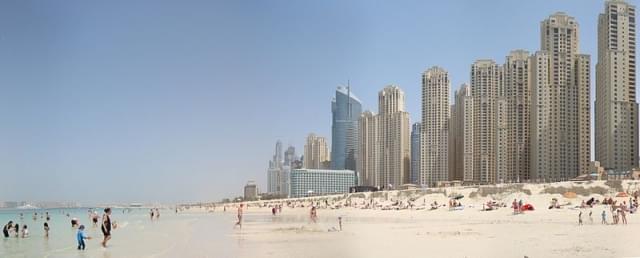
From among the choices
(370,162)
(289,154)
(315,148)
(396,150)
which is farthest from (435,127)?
(289,154)

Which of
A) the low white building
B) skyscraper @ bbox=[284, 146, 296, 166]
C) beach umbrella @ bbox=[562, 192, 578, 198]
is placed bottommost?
the low white building

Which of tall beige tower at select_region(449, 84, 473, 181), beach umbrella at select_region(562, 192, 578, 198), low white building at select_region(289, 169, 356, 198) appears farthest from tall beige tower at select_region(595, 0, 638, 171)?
low white building at select_region(289, 169, 356, 198)

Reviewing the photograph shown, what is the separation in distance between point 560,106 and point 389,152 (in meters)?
23.8

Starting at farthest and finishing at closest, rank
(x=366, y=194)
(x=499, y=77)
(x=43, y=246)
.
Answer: (x=499, y=77) < (x=366, y=194) < (x=43, y=246)

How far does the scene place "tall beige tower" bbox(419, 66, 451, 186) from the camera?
74.8 meters

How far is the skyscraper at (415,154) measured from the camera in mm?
77719

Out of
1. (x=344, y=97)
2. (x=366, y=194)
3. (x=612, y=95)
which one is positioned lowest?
(x=366, y=194)

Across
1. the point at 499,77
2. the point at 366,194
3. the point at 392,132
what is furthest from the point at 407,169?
the point at 366,194

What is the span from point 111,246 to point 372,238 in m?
6.89

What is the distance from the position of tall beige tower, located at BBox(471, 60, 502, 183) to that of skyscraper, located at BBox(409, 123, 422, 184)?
9.61 metres

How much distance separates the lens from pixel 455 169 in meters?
73.4

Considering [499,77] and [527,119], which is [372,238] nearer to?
[527,119]

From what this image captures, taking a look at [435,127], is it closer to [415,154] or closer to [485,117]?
[415,154]

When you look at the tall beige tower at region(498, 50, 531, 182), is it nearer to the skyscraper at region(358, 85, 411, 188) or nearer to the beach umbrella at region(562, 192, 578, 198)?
the skyscraper at region(358, 85, 411, 188)
